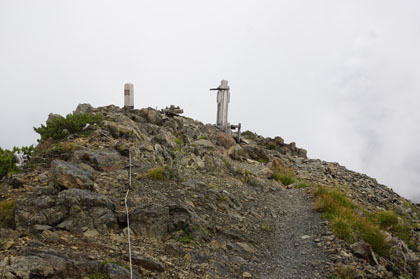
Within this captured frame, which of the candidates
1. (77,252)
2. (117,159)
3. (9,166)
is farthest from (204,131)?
(77,252)

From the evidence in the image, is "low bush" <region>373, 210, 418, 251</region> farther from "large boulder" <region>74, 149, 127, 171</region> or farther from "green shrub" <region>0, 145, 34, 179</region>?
"green shrub" <region>0, 145, 34, 179</region>

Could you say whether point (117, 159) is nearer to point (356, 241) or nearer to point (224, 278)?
point (224, 278)

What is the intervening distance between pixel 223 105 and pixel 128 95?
27.8 ft

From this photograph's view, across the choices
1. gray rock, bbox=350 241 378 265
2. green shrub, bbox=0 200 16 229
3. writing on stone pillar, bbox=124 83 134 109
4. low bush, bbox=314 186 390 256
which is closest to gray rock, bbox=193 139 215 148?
writing on stone pillar, bbox=124 83 134 109

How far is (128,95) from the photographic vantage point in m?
20.5

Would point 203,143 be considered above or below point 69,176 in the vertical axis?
above

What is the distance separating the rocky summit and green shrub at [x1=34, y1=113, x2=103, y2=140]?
0.27 feet

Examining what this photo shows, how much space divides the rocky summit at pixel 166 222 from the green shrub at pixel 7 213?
Answer: 0.03 m

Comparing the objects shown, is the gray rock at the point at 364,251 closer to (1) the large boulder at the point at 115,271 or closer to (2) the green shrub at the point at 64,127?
(1) the large boulder at the point at 115,271

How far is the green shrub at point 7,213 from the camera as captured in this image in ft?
24.4

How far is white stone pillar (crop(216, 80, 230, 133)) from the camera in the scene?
25734 millimetres

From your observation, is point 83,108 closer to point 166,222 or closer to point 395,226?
point 166,222

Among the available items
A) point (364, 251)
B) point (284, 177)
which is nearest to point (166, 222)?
point (364, 251)

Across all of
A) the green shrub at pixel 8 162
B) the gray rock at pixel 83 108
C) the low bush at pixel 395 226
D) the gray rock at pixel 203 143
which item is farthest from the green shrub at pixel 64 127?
the low bush at pixel 395 226
